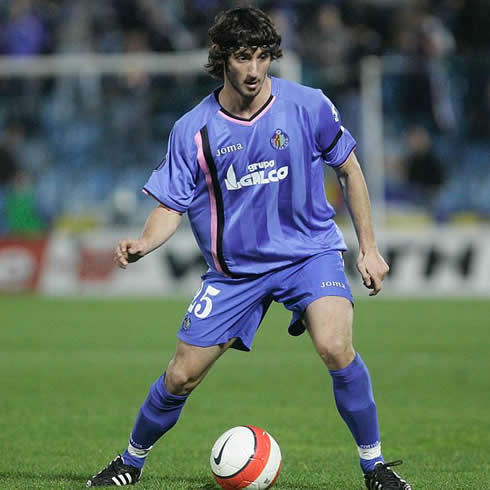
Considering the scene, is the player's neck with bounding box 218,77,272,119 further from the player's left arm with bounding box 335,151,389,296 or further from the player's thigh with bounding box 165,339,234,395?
the player's thigh with bounding box 165,339,234,395

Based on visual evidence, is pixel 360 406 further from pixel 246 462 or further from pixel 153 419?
pixel 153 419

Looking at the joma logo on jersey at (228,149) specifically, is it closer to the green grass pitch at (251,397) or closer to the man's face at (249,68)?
the man's face at (249,68)

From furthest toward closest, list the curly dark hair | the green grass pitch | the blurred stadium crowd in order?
the blurred stadium crowd < the green grass pitch < the curly dark hair

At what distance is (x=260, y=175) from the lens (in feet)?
19.1

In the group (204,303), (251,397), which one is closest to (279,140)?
(204,303)

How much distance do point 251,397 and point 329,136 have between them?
3934 mm

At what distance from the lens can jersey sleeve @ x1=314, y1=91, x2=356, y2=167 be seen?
586 centimetres

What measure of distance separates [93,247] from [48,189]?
5.18ft

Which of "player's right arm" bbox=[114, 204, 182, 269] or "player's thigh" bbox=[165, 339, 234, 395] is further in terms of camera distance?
"player's thigh" bbox=[165, 339, 234, 395]

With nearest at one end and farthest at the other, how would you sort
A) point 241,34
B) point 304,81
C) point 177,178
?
point 241,34 < point 177,178 < point 304,81

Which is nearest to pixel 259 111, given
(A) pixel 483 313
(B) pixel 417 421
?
(B) pixel 417 421

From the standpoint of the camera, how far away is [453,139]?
1855 cm

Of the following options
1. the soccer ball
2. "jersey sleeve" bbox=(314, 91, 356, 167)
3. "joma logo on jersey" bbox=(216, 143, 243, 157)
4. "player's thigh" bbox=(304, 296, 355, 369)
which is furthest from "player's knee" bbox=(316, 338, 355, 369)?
"joma logo on jersey" bbox=(216, 143, 243, 157)

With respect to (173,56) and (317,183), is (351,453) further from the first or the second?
(173,56)
